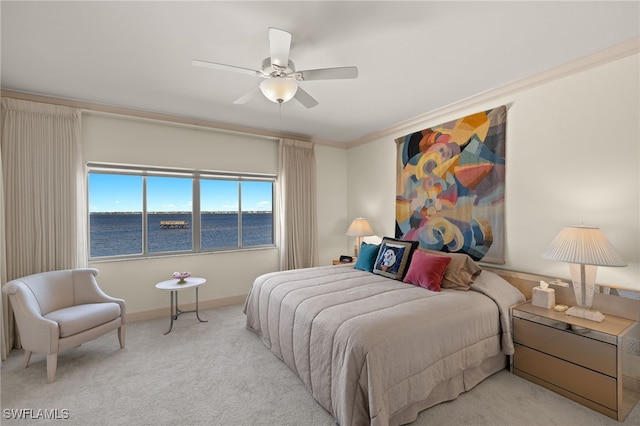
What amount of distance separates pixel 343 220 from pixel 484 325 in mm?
3244

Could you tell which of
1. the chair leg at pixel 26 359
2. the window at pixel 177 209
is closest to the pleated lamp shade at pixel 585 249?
the window at pixel 177 209

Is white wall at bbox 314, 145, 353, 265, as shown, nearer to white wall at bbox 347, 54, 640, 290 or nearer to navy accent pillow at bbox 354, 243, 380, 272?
navy accent pillow at bbox 354, 243, 380, 272

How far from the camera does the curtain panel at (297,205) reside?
455 centimetres

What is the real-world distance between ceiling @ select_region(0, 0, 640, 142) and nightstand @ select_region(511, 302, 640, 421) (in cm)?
213

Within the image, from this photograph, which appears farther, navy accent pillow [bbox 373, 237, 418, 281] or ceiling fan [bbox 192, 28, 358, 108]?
navy accent pillow [bbox 373, 237, 418, 281]

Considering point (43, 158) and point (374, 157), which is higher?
point (374, 157)

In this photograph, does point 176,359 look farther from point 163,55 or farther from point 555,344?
point 555,344

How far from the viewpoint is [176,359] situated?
267cm

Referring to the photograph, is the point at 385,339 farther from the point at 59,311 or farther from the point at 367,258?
the point at 59,311

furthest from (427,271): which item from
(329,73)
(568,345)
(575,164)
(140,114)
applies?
(140,114)

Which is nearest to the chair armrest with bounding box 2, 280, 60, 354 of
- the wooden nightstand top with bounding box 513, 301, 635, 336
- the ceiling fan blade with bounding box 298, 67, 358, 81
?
the ceiling fan blade with bounding box 298, 67, 358, 81

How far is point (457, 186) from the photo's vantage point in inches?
130

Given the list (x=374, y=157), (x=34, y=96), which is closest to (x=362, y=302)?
(x=374, y=157)

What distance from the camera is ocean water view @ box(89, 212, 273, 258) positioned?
3.61 meters
